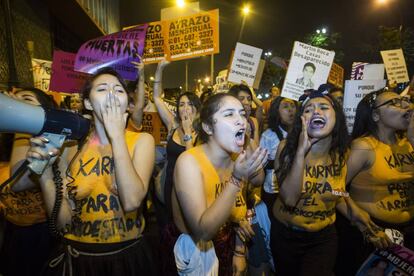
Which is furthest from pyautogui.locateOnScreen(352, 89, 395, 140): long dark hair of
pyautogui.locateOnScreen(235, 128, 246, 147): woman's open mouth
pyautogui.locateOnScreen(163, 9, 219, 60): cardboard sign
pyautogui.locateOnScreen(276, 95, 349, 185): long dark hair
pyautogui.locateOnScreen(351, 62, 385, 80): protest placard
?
pyautogui.locateOnScreen(163, 9, 219, 60): cardboard sign

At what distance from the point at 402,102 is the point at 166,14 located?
5.31 meters

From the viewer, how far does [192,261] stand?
2207 mm

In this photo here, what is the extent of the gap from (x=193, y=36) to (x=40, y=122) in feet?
16.7

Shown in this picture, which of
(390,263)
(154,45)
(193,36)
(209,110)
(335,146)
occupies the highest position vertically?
(193,36)

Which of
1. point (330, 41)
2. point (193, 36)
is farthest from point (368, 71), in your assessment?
point (330, 41)

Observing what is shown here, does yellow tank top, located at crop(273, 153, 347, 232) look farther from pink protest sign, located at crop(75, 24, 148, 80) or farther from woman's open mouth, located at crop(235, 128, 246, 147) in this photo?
pink protest sign, located at crop(75, 24, 148, 80)

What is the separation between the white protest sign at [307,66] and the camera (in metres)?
4.23

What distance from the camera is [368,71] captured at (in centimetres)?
580

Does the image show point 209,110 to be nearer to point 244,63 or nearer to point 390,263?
point 390,263

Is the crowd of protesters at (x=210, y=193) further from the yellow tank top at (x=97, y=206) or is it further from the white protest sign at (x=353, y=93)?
the white protest sign at (x=353, y=93)

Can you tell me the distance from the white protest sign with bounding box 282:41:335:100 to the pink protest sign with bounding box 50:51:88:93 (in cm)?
339

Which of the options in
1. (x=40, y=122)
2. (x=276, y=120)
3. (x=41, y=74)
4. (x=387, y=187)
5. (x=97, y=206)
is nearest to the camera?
(x=40, y=122)

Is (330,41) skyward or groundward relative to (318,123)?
skyward

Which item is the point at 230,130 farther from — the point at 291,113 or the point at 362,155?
the point at 291,113
